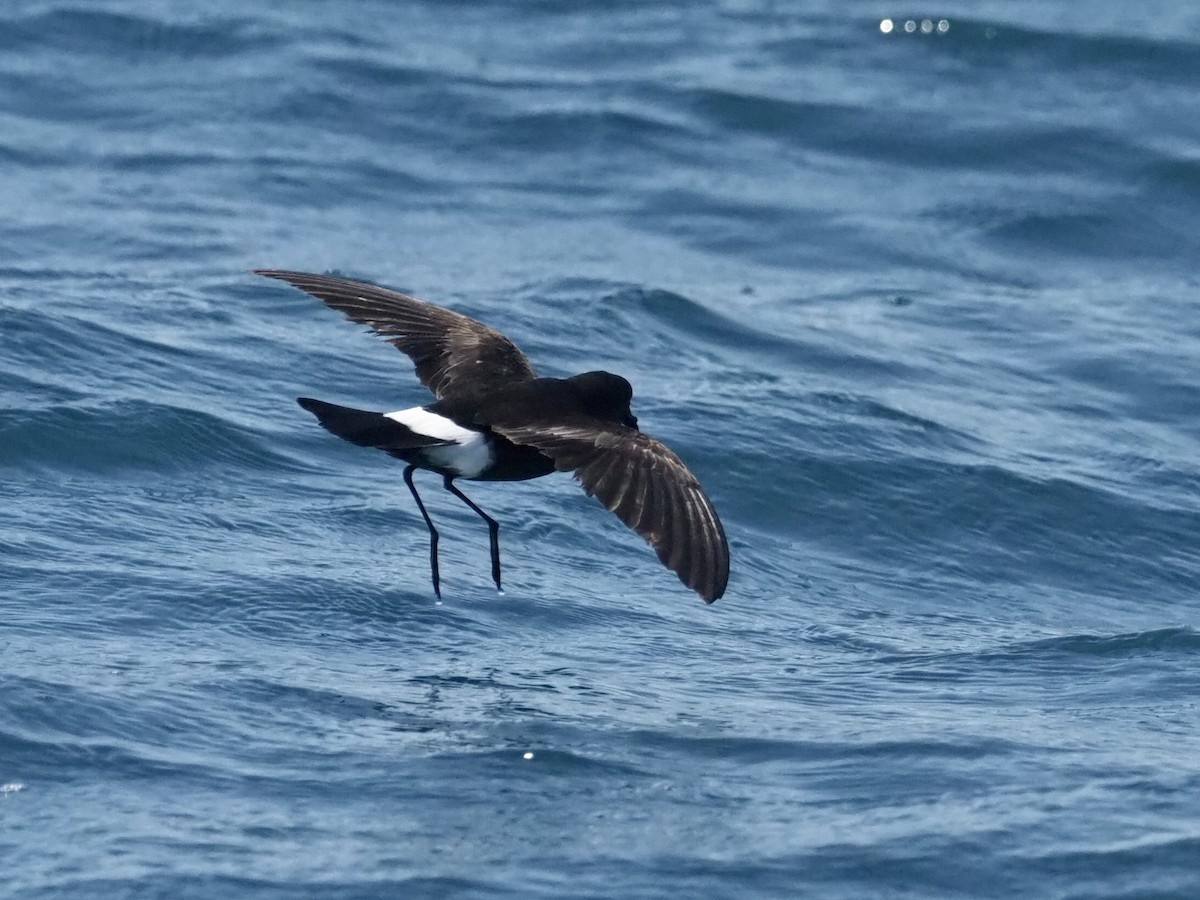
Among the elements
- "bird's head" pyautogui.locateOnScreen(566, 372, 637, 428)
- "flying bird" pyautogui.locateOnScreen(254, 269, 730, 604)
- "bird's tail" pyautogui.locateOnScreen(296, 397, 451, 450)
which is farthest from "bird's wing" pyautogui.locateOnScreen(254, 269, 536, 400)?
"bird's tail" pyautogui.locateOnScreen(296, 397, 451, 450)

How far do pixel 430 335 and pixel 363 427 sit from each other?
1374 millimetres

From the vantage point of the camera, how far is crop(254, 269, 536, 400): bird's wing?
6.61 metres

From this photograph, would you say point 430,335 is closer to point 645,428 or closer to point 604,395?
point 604,395

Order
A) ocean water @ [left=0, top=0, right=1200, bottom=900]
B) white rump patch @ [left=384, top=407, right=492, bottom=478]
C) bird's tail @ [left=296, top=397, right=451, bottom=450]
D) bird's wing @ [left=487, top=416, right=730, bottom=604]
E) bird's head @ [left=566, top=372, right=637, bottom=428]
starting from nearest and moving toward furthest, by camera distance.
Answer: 1. ocean water @ [left=0, top=0, right=1200, bottom=900]
2. bird's wing @ [left=487, top=416, right=730, bottom=604]
3. bird's tail @ [left=296, top=397, right=451, bottom=450]
4. white rump patch @ [left=384, top=407, right=492, bottom=478]
5. bird's head @ [left=566, top=372, right=637, bottom=428]

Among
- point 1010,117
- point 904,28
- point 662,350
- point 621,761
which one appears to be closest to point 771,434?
point 662,350

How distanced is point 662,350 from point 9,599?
4.77 m

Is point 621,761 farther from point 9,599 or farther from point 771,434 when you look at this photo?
point 771,434

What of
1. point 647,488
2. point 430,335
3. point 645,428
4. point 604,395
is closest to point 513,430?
point 604,395

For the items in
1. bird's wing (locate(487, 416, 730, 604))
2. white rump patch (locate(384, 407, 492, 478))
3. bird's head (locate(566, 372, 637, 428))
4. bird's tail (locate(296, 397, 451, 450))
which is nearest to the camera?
bird's wing (locate(487, 416, 730, 604))

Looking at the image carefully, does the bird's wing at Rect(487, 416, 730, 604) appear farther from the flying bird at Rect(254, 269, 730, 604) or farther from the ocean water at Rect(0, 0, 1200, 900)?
the ocean water at Rect(0, 0, 1200, 900)

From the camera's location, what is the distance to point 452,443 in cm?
590

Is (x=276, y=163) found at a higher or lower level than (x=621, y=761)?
higher

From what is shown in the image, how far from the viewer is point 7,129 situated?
13102 millimetres

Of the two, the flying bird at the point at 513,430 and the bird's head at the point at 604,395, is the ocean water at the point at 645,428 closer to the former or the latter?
the flying bird at the point at 513,430
